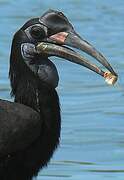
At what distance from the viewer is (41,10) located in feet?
62.2

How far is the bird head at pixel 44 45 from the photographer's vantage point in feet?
29.6

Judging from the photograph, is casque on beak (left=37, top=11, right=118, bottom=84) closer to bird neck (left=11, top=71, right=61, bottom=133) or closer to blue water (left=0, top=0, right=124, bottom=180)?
bird neck (left=11, top=71, right=61, bottom=133)

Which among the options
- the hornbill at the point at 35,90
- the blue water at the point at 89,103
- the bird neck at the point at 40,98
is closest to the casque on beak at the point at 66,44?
the hornbill at the point at 35,90

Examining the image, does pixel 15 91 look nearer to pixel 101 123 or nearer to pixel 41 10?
pixel 101 123

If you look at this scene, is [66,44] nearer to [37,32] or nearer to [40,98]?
[37,32]

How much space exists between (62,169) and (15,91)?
184 centimetres

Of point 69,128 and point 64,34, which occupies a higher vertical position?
point 64,34

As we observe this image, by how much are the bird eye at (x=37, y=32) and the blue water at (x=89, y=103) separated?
72.2 inches

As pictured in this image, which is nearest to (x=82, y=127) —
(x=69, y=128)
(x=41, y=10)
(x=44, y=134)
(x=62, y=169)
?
(x=69, y=128)

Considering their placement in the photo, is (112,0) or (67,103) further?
(112,0)

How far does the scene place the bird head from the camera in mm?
9008

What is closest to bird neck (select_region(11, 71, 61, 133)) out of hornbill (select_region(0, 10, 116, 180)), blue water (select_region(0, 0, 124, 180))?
hornbill (select_region(0, 10, 116, 180))

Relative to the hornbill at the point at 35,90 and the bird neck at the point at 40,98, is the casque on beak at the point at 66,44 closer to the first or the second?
the hornbill at the point at 35,90

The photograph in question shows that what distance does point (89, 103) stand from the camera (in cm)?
1291
